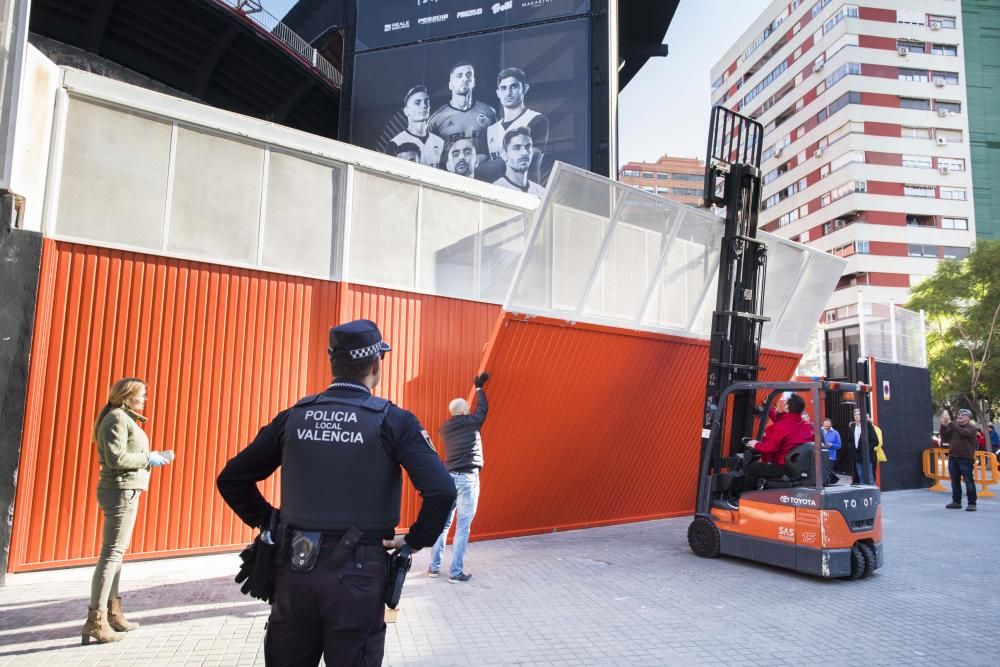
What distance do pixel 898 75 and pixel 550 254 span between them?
4713 cm

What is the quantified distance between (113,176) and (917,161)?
49733 mm

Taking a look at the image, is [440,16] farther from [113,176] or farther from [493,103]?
[113,176]

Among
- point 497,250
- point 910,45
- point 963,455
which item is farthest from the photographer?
point 910,45

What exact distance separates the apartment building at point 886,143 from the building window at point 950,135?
7 cm

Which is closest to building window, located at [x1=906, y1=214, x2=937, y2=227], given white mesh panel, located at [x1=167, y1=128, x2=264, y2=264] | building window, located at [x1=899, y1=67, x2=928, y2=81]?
building window, located at [x1=899, y1=67, x2=928, y2=81]

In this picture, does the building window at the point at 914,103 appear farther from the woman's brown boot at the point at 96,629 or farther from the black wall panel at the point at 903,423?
the woman's brown boot at the point at 96,629

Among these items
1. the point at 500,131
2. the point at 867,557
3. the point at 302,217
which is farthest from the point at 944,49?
the point at 302,217

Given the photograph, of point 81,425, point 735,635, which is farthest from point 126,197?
point 735,635

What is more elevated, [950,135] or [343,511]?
[950,135]

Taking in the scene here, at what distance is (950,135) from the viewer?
44.2 meters

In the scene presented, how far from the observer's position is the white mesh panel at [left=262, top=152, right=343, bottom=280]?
812 centimetres

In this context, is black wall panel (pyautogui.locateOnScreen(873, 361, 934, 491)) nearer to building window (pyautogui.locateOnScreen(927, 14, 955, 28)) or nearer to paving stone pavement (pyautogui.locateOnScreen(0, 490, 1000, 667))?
paving stone pavement (pyautogui.locateOnScreen(0, 490, 1000, 667))

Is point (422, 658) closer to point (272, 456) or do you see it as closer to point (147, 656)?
point (147, 656)

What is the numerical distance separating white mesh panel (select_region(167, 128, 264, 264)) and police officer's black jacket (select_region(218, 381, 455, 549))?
18.6ft
